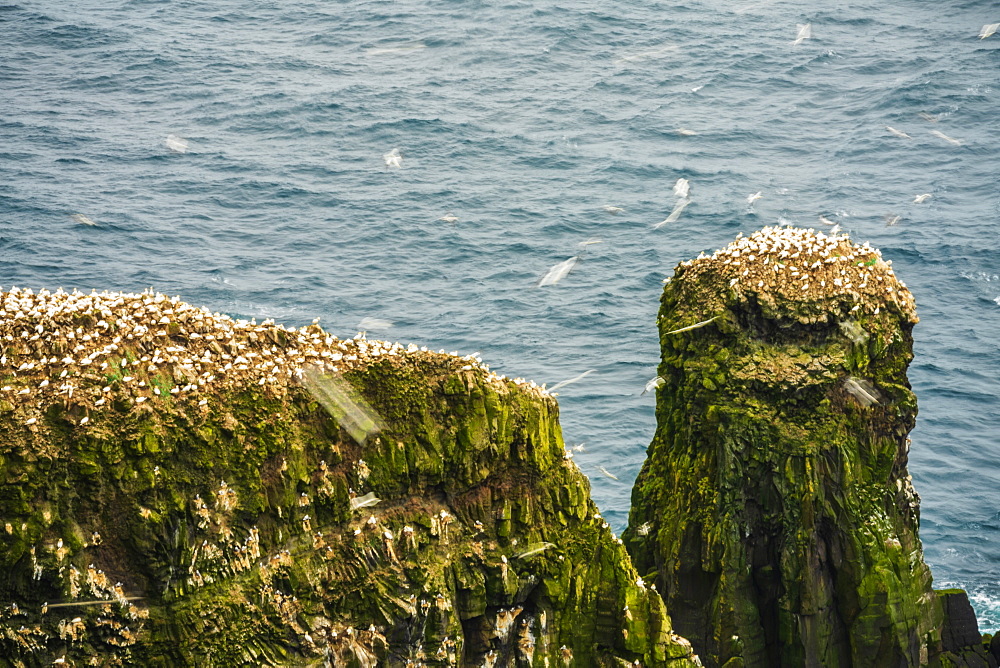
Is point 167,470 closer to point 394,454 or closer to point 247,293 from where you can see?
point 394,454

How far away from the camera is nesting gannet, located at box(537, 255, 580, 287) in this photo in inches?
2331

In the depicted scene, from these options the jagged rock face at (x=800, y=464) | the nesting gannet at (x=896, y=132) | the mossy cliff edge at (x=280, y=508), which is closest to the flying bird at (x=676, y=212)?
the nesting gannet at (x=896, y=132)

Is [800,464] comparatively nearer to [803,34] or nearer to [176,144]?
[176,144]

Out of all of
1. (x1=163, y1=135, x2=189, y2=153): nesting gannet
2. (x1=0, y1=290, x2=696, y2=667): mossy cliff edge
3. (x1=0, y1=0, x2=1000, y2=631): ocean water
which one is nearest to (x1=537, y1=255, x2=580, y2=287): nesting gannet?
(x1=0, y1=0, x2=1000, y2=631): ocean water

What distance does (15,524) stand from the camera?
58.5 feet

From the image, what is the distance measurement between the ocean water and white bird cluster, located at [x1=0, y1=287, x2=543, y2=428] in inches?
993

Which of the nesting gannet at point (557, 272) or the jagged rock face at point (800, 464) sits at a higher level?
the jagged rock face at point (800, 464)

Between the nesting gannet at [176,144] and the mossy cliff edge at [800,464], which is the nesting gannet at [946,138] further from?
the mossy cliff edge at [800,464]

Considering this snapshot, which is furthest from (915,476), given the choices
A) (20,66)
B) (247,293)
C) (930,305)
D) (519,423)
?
(20,66)

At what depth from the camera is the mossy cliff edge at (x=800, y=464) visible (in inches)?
1085

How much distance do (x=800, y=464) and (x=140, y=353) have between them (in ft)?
43.6

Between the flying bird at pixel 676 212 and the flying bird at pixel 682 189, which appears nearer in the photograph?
the flying bird at pixel 676 212

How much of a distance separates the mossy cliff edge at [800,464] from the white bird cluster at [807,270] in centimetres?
4

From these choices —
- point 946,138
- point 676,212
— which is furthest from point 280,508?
point 946,138
